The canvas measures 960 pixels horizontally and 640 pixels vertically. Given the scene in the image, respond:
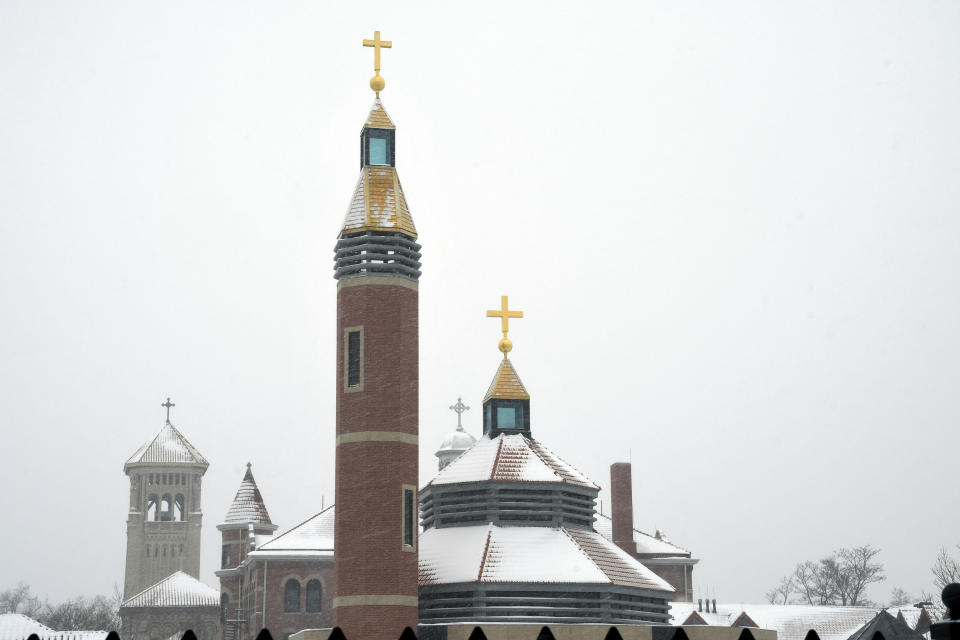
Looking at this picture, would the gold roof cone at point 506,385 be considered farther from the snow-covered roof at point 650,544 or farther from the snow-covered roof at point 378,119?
the snow-covered roof at point 650,544

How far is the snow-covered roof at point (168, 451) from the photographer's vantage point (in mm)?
123875

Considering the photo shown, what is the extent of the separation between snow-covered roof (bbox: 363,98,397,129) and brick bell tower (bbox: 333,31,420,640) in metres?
1.33

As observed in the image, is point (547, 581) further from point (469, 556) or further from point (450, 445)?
point (450, 445)

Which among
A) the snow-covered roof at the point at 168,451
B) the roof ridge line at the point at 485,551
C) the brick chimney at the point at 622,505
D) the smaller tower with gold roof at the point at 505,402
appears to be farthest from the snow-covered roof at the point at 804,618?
the snow-covered roof at the point at 168,451

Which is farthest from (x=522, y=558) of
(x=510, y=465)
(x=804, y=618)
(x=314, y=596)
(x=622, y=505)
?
(x=804, y=618)

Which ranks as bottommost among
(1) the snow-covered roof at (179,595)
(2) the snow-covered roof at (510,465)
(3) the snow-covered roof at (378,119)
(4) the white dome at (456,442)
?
(1) the snow-covered roof at (179,595)

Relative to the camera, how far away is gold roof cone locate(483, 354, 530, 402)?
44969 millimetres

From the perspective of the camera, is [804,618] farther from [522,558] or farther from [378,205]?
[378,205]

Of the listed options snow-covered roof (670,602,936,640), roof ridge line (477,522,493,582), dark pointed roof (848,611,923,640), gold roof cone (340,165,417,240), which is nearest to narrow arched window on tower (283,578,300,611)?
roof ridge line (477,522,493,582)

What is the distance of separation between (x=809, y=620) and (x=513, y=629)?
42899mm

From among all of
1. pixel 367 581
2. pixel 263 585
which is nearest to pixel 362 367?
pixel 367 581

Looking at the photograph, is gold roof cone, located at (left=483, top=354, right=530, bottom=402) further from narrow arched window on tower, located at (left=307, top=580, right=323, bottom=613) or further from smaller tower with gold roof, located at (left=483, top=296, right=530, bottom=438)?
narrow arched window on tower, located at (left=307, top=580, right=323, bottom=613)

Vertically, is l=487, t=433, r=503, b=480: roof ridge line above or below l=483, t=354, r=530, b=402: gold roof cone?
below

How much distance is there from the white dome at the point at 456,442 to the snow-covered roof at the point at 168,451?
50.4m
